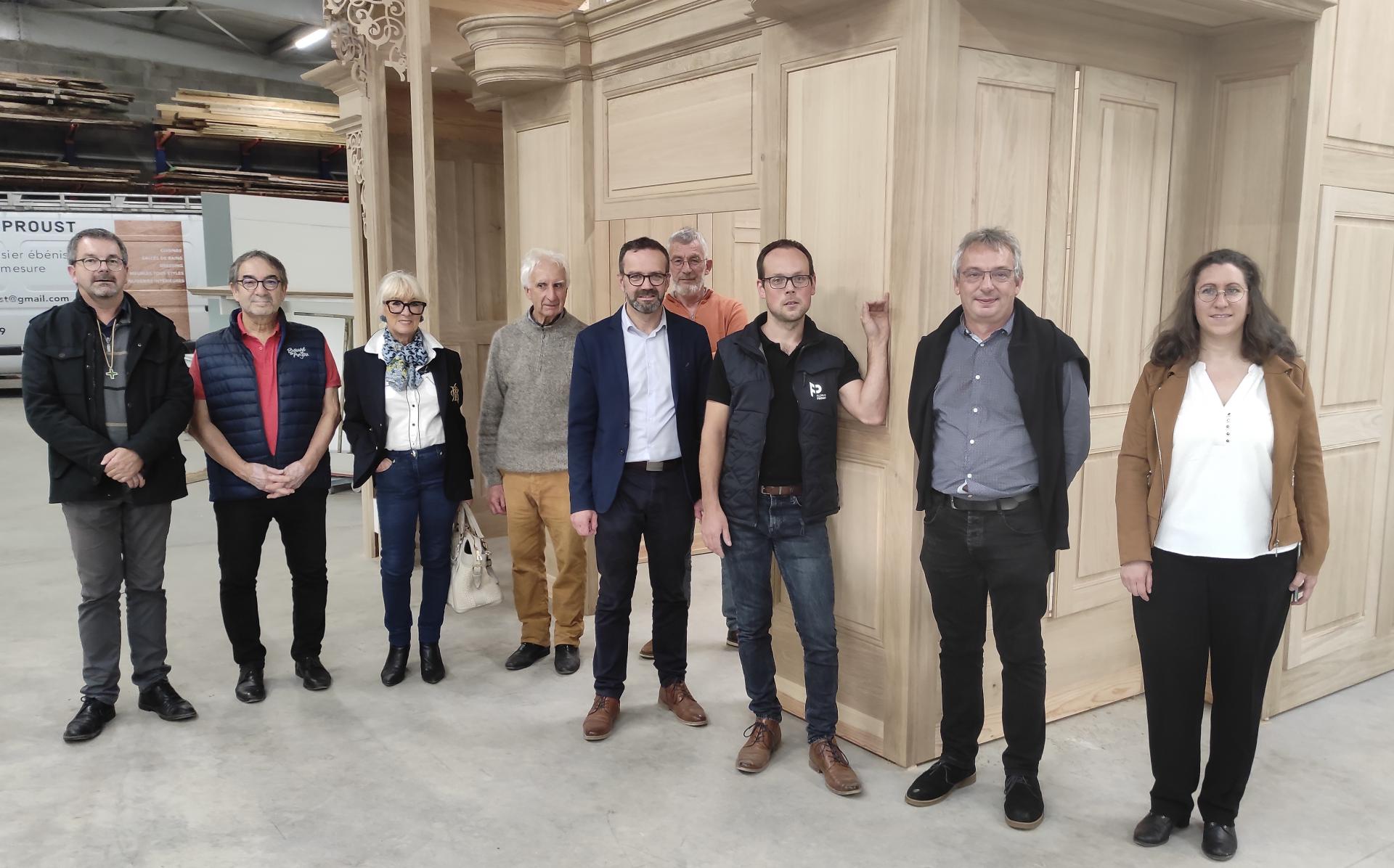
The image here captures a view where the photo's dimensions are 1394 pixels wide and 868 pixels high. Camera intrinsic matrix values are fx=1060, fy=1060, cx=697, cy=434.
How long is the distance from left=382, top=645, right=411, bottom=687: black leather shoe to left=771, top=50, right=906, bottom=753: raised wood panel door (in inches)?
Result: 68.3

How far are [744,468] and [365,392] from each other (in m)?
1.58

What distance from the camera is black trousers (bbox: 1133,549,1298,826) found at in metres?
2.76

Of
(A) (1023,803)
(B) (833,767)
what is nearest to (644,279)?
(B) (833,767)

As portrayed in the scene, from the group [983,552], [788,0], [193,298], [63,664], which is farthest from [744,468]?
[193,298]

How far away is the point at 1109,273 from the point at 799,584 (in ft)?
5.13

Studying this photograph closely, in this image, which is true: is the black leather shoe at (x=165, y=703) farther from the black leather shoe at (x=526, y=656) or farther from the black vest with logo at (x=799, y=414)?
the black vest with logo at (x=799, y=414)

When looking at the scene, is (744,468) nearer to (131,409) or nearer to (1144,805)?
(1144,805)

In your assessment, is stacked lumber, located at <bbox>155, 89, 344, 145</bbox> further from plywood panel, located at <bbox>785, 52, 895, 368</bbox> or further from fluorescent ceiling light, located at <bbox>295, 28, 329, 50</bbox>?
plywood panel, located at <bbox>785, 52, 895, 368</bbox>

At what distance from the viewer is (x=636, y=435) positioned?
3.51 meters

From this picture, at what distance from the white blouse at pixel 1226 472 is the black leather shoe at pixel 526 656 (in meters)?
2.61

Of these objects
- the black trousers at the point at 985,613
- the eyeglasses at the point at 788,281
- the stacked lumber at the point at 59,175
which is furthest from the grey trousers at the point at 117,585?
the stacked lumber at the point at 59,175

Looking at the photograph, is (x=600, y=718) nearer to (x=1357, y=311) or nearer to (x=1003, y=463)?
(x=1003, y=463)

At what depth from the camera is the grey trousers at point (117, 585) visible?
3590 mm

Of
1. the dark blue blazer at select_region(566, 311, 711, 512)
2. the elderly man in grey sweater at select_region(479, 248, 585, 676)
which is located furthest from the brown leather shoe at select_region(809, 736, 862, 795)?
the elderly man in grey sweater at select_region(479, 248, 585, 676)
